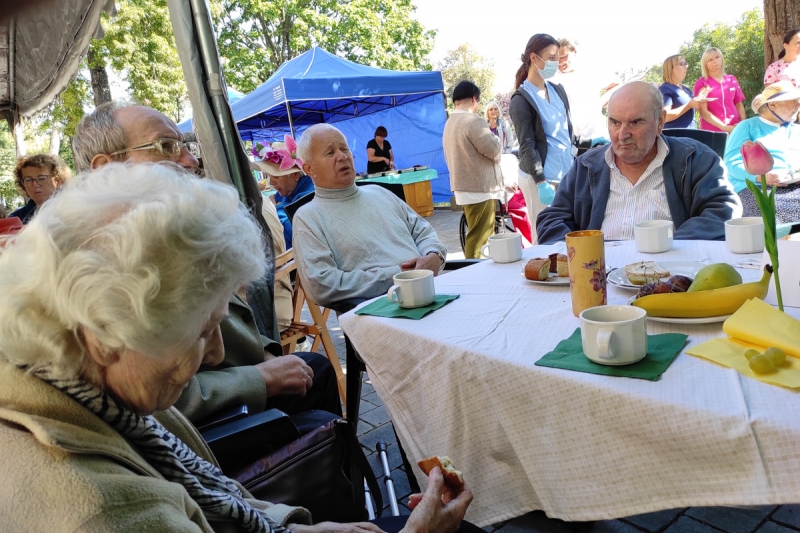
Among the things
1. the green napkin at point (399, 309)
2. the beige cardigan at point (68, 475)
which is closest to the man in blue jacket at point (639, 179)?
the green napkin at point (399, 309)

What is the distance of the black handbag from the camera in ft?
4.46

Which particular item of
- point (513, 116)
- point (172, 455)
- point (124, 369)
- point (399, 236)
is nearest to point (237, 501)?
point (172, 455)

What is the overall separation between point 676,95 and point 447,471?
5003 millimetres

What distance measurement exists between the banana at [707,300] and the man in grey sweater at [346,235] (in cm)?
165

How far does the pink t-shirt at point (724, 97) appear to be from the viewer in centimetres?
580

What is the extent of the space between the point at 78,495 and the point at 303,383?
49.5 inches

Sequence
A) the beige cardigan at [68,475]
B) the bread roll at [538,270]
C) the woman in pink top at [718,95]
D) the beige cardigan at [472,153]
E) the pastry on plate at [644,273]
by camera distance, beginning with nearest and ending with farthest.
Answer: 1. the beige cardigan at [68,475]
2. the pastry on plate at [644,273]
3. the bread roll at [538,270]
4. the beige cardigan at [472,153]
5. the woman in pink top at [718,95]

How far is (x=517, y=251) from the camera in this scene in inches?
86.7

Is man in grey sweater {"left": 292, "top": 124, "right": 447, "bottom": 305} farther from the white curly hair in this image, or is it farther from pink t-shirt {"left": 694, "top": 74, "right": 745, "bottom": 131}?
pink t-shirt {"left": 694, "top": 74, "right": 745, "bottom": 131}

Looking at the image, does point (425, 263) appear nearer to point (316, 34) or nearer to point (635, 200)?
point (635, 200)

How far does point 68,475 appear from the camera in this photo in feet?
2.29

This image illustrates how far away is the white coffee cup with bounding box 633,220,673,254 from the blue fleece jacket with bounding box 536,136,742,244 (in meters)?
0.38

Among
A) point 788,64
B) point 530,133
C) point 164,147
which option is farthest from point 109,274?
point 788,64

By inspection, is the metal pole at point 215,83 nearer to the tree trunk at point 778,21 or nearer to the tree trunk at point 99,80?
the tree trunk at point 778,21
